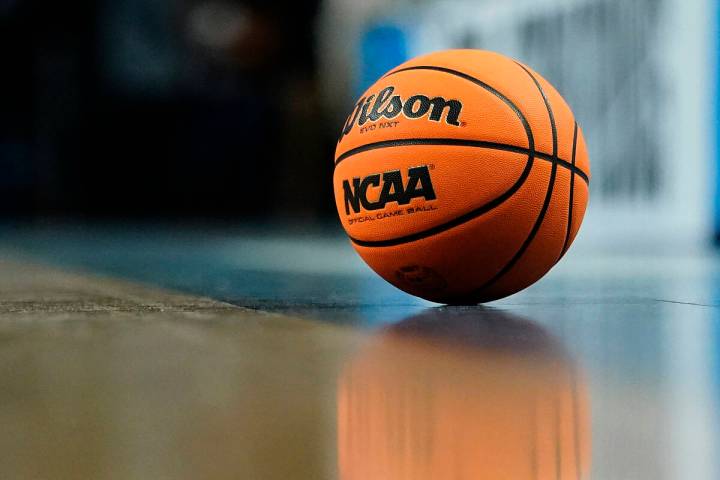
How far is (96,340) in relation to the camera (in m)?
1.40

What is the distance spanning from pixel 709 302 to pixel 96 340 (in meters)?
1.39

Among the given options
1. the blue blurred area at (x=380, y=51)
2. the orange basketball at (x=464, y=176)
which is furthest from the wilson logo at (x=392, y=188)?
the blue blurred area at (x=380, y=51)

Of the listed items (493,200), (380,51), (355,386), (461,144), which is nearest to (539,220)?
(493,200)

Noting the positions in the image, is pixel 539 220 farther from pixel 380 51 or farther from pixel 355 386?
pixel 380 51

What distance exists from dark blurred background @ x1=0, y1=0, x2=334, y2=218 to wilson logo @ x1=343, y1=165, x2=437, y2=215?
27.3 ft

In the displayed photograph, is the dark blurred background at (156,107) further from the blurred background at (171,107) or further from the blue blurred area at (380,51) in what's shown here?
the blue blurred area at (380,51)

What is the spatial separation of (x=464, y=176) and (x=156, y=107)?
361 inches

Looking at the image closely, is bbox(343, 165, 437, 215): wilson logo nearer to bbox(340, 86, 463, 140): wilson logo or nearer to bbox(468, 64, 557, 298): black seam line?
bbox(340, 86, 463, 140): wilson logo

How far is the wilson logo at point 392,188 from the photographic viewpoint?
5.34 ft

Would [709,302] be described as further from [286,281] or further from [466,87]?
[286,281]

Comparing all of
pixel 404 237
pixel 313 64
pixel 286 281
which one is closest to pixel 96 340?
pixel 404 237

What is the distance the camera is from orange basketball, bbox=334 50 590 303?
163 cm

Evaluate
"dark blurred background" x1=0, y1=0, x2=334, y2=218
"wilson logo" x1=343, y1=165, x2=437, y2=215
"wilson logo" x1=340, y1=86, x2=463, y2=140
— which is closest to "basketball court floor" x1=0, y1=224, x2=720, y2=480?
"wilson logo" x1=343, y1=165, x2=437, y2=215

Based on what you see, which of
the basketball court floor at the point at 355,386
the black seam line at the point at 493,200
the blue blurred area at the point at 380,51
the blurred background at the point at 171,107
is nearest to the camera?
the basketball court floor at the point at 355,386
